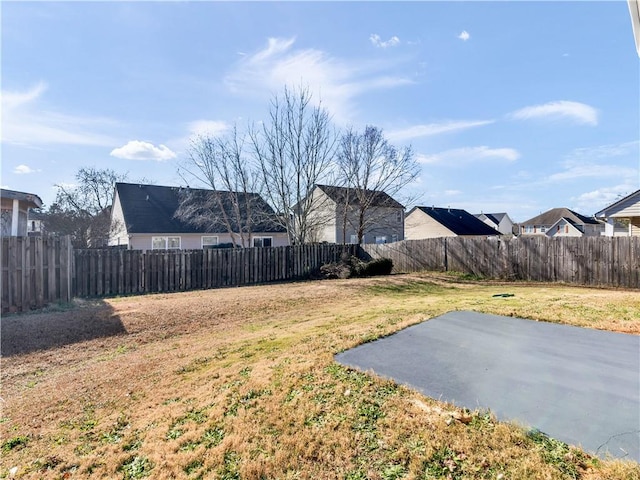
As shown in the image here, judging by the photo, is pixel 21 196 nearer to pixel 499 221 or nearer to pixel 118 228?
pixel 118 228

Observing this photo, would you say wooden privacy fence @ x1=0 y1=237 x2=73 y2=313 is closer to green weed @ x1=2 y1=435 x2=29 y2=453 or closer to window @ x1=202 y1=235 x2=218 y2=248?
green weed @ x1=2 y1=435 x2=29 y2=453

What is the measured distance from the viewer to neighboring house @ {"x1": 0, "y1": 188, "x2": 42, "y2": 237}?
9069 mm

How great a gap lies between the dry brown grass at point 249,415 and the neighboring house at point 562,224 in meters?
53.4

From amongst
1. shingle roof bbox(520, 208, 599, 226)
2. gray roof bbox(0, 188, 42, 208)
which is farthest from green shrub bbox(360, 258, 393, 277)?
shingle roof bbox(520, 208, 599, 226)

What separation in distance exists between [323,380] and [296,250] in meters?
12.8

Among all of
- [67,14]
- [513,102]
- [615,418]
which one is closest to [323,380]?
[615,418]

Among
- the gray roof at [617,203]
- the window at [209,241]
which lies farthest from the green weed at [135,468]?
the window at [209,241]

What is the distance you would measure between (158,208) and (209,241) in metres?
4.06

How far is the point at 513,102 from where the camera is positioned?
1067cm

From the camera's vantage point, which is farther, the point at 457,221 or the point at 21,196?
the point at 457,221

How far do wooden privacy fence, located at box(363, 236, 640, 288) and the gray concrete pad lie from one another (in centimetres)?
910

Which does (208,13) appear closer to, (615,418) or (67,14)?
(67,14)

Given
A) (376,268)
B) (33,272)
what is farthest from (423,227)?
(33,272)

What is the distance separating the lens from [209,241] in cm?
2227
